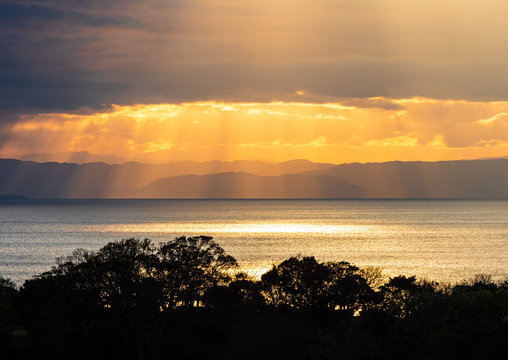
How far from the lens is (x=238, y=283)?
76.4 metres

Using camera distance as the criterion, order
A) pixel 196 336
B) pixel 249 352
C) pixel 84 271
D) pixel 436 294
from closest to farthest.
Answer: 1. pixel 249 352
2. pixel 436 294
3. pixel 196 336
4. pixel 84 271

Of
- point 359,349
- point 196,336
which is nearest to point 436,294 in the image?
point 359,349

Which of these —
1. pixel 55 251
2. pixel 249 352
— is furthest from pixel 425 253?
pixel 249 352

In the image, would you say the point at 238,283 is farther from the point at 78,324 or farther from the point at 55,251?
the point at 55,251

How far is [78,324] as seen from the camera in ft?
202

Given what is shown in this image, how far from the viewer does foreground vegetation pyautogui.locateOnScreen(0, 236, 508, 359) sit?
5012 cm

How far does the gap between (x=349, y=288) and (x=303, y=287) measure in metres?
5.92

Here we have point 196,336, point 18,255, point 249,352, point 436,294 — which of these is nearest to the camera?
point 249,352

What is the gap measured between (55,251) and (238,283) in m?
138

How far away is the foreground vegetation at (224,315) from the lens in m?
50.1

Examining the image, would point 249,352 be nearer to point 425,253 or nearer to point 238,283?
point 238,283

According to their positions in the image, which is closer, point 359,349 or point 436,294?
point 359,349

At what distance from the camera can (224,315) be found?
65.4 metres

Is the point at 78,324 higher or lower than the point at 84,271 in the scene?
lower
